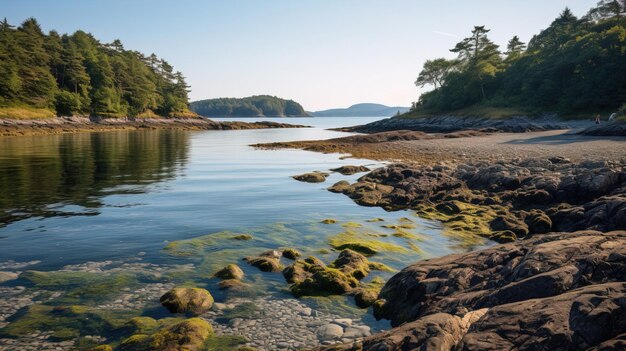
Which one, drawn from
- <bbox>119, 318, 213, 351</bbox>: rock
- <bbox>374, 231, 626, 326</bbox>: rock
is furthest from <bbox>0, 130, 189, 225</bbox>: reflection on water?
<bbox>374, 231, 626, 326</bbox>: rock

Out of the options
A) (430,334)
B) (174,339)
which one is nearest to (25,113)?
(174,339)

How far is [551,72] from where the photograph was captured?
77.8 meters

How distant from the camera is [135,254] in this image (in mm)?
11492

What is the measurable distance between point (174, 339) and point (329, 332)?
2.83 m

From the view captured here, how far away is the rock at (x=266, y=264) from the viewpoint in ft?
34.0

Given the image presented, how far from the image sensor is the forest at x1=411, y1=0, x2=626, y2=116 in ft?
220

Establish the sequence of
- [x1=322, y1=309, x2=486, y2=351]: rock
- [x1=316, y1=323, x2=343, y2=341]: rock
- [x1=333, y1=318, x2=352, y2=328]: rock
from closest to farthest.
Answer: [x1=322, y1=309, x2=486, y2=351]: rock → [x1=316, y1=323, x2=343, y2=341]: rock → [x1=333, y1=318, x2=352, y2=328]: rock

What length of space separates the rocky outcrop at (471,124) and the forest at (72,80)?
72598 millimetres

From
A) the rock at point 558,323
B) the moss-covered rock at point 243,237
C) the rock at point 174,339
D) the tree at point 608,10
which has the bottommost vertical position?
the moss-covered rock at point 243,237

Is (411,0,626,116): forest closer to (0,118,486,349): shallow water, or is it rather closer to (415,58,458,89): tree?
(415,58,458,89): tree

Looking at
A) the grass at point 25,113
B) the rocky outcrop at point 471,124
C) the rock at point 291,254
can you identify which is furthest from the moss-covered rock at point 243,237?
the grass at point 25,113

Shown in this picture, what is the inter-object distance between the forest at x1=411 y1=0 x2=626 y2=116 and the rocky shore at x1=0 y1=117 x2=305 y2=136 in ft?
214

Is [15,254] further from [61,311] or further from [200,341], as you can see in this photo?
[200,341]

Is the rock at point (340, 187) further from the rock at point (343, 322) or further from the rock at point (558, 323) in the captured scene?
the rock at point (558, 323)
